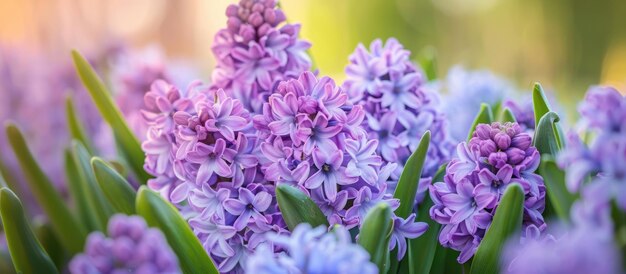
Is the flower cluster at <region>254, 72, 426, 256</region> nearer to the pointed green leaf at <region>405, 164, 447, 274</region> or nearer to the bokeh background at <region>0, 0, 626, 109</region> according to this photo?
the pointed green leaf at <region>405, 164, 447, 274</region>

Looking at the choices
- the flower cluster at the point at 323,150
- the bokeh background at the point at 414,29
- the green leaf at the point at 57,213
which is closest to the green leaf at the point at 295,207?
the flower cluster at the point at 323,150

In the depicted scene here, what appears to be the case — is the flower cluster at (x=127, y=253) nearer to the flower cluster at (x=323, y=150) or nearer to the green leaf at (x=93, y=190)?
the flower cluster at (x=323, y=150)

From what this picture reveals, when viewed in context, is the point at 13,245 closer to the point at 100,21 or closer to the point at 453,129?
the point at 453,129

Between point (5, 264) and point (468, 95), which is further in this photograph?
point (468, 95)

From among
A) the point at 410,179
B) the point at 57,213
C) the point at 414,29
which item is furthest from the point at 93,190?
the point at 414,29

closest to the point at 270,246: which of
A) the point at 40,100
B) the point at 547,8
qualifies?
the point at 40,100

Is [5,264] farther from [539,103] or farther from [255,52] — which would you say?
[539,103]

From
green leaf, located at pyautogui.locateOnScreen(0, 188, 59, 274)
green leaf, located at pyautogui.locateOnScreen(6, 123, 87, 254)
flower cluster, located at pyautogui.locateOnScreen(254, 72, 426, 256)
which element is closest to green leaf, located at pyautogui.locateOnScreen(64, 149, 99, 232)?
green leaf, located at pyautogui.locateOnScreen(6, 123, 87, 254)
